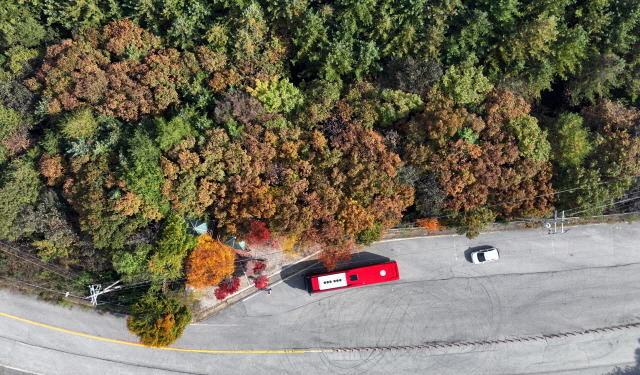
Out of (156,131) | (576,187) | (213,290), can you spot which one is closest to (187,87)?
(156,131)

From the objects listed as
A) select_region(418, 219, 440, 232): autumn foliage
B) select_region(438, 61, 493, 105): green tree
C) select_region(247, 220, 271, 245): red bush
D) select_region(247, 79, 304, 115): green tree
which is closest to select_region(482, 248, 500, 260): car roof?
select_region(418, 219, 440, 232): autumn foliage

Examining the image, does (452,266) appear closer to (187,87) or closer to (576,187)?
(576,187)

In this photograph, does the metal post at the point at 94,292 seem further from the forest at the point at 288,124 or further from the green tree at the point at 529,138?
the green tree at the point at 529,138

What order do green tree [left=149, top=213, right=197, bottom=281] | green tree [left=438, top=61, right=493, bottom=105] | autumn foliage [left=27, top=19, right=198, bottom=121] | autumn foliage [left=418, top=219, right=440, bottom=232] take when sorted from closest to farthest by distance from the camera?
green tree [left=149, top=213, right=197, bottom=281]
green tree [left=438, top=61, right=493, bottom=105]
autumn foliage [left=27, top=19, right=198, bottom=121]
autumn foliage [left=418, top=219, right=440, bottom=232]

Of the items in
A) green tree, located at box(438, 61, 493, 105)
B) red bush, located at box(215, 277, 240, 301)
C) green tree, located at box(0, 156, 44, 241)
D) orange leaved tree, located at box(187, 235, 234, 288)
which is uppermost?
green tree, located at box(438, 61, 493, 105)

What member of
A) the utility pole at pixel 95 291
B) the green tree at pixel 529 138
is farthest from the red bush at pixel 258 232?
the green tree at pixel 529 138

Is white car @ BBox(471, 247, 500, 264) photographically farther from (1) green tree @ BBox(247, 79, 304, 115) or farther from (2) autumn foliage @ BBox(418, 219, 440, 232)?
(1) green tree @ BBox(247, 79, 304, 115)

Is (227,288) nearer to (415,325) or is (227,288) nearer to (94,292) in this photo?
(94,292)

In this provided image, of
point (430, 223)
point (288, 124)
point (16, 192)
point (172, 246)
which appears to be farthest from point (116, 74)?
point (430, 223)
